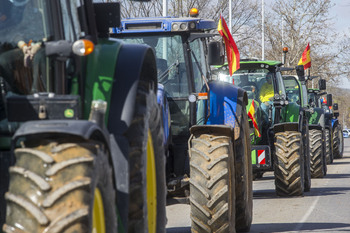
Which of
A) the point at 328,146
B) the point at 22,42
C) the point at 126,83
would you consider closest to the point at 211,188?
the point at 126,83

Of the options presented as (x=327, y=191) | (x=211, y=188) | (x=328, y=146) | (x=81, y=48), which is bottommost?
(x=328, y=146)

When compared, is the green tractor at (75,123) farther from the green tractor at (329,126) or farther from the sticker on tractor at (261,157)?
the green tractor at (329,126)

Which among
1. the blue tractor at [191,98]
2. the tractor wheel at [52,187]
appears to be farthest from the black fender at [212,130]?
the tractor wheel at [52,187]

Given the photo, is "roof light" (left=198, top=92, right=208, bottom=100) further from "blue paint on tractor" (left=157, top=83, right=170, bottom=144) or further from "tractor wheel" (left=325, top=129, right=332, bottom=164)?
"tractor wheel" (left=325, top=129, right=332, bottom=164)

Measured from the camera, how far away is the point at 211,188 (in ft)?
26.2

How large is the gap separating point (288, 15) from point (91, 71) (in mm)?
50847

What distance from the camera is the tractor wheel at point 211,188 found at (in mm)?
7949

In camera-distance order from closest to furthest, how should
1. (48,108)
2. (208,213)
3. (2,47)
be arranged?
(48,108), (2,47), (208,213)

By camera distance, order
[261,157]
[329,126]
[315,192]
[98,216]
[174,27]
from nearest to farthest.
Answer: [98,216]
[174,27]
[261,157]
[315,192]
[329,126]

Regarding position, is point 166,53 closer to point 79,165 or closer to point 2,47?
point 2,47

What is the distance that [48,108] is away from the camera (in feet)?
13.5

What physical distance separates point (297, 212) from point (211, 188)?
3822 millimetres

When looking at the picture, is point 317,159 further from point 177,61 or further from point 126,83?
point 126,83

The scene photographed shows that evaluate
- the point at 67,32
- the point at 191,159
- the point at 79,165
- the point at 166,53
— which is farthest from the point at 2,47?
the point at 166,53
